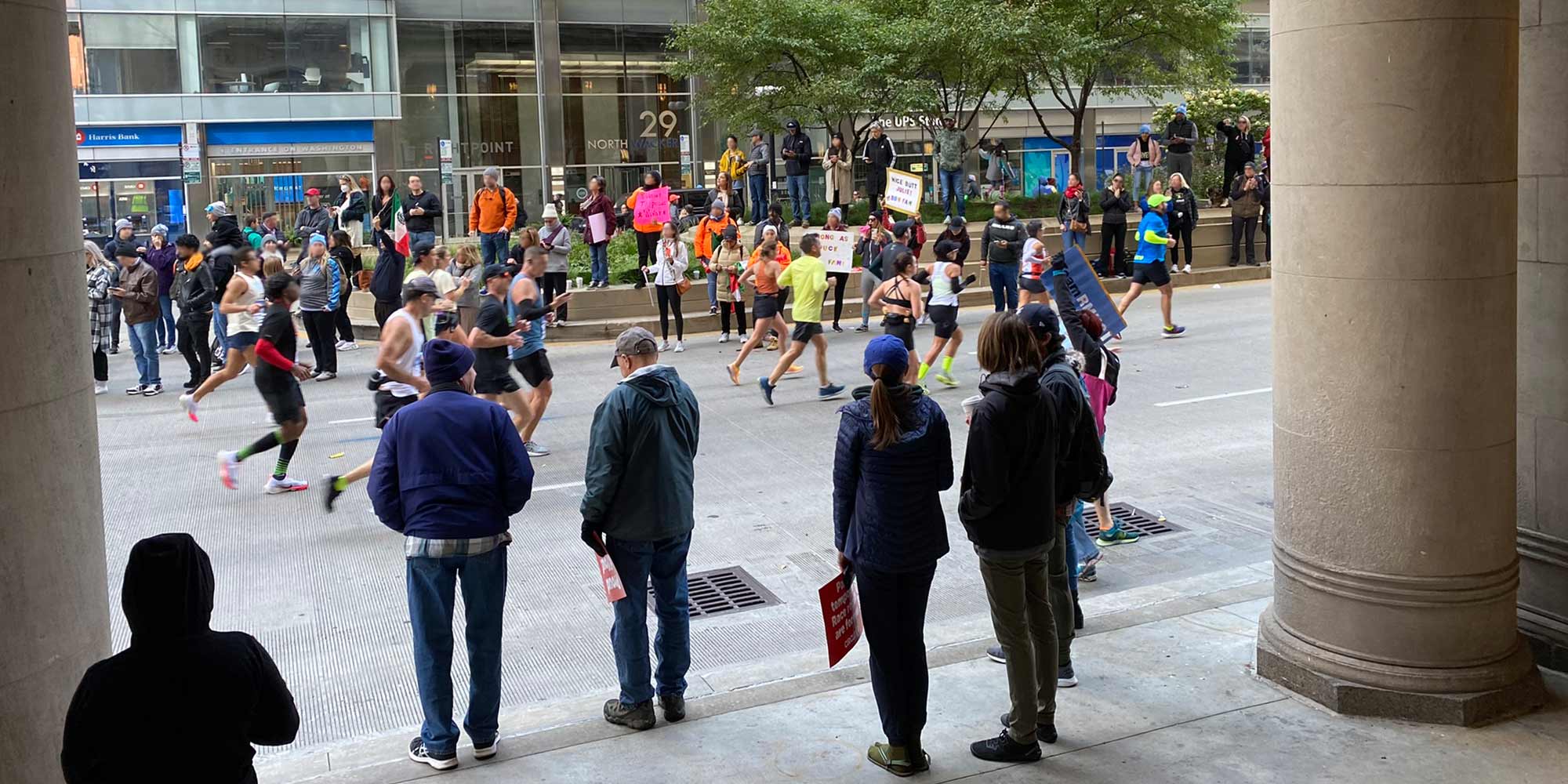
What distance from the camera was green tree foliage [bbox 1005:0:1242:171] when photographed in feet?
89.8

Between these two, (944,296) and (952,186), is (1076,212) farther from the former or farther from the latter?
(944,296)

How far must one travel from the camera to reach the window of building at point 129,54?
37938mm

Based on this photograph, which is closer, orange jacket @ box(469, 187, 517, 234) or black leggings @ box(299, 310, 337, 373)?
black leggings @ box(299, 310, 337, 373)

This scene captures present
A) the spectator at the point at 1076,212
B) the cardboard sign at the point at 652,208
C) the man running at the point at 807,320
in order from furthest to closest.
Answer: the spectator at the point at 1076,212 < the cardboard sign at the point at 652,208 < the man running at the point at 807,320

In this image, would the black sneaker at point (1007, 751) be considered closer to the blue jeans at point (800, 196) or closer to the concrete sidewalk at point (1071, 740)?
the concrete sidewalk at point (1071, 740)

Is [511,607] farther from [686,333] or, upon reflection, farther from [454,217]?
[454,217]

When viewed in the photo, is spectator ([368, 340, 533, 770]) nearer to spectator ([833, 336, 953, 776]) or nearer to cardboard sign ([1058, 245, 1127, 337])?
spectator ([833, 336, 953, 776])

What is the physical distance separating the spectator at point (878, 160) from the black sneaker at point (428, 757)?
21144 mm

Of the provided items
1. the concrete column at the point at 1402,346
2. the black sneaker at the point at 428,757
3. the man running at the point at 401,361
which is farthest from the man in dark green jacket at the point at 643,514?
the man running at the point at 401,361

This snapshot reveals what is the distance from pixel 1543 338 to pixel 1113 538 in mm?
3815

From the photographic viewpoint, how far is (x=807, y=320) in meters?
15.6

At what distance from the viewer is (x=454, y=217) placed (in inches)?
1665

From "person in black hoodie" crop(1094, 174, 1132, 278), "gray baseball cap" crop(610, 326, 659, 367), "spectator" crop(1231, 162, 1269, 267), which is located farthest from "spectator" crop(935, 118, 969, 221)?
"gray baseball cap" crop(610, 326, 659, 367)

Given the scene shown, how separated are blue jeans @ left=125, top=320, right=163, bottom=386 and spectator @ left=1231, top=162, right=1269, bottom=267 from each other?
18.3 metres
